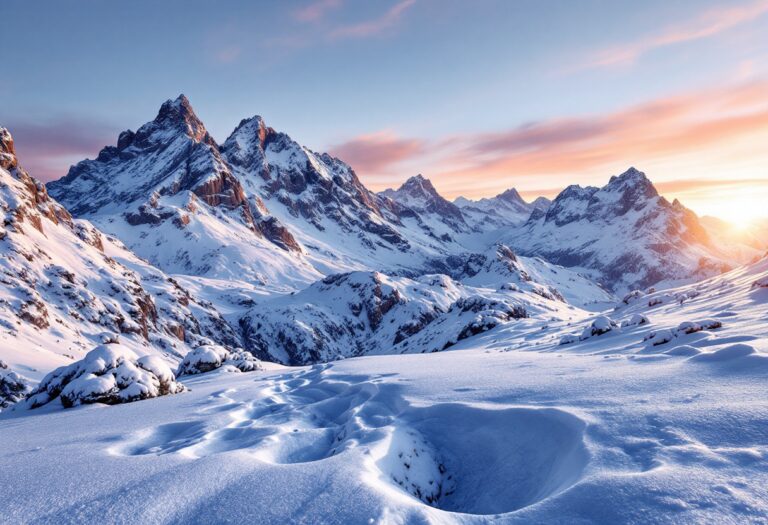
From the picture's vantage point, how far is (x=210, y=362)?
72.0ft

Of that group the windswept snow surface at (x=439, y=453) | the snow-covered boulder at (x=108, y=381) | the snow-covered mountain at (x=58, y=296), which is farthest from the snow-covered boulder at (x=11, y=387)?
the windswept snow surface at (x=439, y=453)

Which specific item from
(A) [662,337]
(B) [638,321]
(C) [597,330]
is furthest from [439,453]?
(B) [638,321]

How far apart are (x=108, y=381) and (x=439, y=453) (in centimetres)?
1031

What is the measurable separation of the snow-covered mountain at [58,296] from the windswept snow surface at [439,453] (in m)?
25.7

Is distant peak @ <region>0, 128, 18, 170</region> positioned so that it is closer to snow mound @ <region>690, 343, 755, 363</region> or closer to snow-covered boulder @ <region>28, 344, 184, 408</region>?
snow-covered boulder @ <region>28, 344, 184, 408</region>

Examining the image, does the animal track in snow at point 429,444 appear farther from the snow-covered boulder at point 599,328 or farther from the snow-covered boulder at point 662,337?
the snow-covered boulder at point 599,328

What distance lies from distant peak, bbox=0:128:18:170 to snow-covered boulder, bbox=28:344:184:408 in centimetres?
6623

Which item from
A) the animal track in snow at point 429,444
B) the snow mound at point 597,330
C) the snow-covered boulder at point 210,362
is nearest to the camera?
the animal track in snow at point 429,444

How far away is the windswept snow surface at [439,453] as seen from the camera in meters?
3.64

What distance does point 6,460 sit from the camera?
5.76 meters

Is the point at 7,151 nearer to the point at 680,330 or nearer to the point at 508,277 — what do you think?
the point at 680,330

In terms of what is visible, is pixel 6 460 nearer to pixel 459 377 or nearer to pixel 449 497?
pixel 449 497

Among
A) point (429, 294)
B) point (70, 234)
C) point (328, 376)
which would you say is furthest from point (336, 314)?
point (328, 376)

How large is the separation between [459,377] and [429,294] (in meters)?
107
